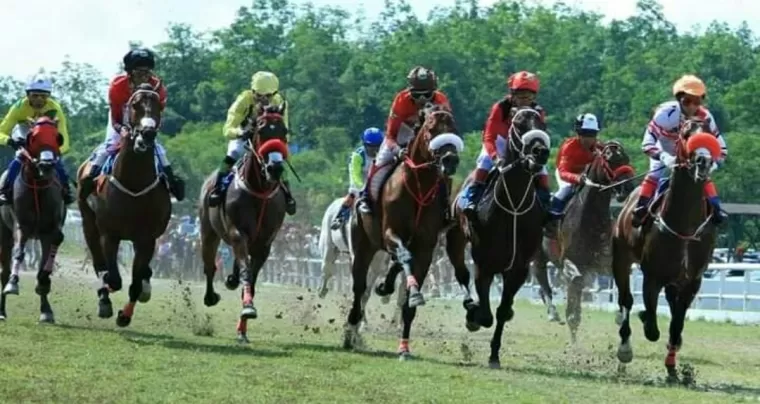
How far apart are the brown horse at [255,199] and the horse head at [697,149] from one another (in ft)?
13.7

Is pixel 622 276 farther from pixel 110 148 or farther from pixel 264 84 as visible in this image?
pixel 110 148

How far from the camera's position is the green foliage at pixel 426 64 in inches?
2950

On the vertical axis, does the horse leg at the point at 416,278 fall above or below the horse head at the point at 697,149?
below

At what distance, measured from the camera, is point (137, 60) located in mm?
18562

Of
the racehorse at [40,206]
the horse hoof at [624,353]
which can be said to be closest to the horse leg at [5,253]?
the racehorse at [40,206]

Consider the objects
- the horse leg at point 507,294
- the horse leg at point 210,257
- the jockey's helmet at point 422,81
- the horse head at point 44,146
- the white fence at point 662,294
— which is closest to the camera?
the horse leg at point 507,294

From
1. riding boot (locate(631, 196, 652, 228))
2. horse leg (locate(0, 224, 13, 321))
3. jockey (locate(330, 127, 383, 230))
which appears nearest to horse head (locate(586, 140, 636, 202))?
jockey (locate(330, 127, 383, 230))

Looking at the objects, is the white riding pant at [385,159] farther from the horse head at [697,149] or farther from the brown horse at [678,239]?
the horse head at [697,149]

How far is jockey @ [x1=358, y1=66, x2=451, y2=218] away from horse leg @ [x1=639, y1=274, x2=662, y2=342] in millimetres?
2754

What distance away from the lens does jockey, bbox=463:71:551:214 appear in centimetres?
1720

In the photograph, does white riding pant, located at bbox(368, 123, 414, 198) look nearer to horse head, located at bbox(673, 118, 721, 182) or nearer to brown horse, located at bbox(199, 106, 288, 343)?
brown horse, located at bbox(199, 106, 288, 343)

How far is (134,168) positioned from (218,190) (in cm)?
143

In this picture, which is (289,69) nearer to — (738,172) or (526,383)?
(738,172)

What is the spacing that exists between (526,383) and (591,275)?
6497 millimetres
